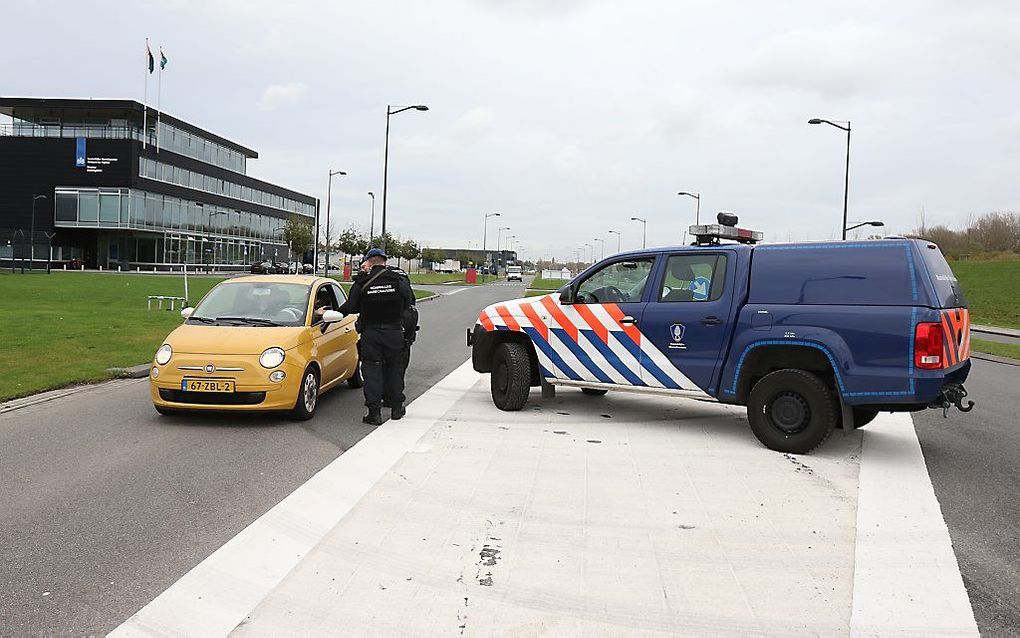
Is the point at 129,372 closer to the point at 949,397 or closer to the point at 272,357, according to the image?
the point at 272,357

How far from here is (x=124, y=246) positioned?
6138 centimetres

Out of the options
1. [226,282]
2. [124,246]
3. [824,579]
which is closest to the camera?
[824,579]

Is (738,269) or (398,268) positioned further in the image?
(398,268)

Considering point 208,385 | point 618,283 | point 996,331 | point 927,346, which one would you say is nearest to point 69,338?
point 208,385

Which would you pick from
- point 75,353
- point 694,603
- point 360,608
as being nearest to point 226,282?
point 75,353

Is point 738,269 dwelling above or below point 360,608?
above

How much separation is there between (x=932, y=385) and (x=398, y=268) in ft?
16.5

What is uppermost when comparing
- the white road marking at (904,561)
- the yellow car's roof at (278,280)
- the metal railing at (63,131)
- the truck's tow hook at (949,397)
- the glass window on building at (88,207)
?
the metal railing at (63,131)

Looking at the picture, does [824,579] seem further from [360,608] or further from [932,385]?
[932,385]

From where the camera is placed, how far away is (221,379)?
739 cm

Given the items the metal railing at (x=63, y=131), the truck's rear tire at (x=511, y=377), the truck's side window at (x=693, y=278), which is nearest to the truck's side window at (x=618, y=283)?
the truck's side window at (x=693, y=278)

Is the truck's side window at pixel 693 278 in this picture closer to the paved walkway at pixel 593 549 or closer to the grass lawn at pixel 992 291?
the paved walkway at pixel 593 549

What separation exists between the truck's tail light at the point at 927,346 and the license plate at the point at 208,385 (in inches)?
235

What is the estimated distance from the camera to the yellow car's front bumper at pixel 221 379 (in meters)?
7.39
